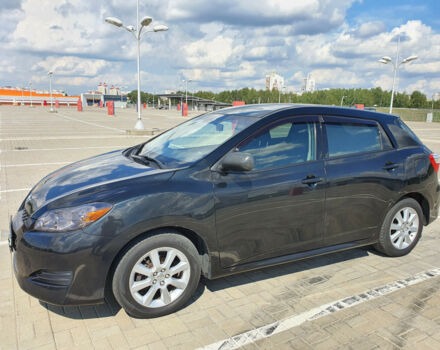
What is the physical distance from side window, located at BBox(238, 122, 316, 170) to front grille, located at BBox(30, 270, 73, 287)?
67.1 inches

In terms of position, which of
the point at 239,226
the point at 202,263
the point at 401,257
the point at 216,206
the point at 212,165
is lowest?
the point at 401,257

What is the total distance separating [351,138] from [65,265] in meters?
2.93

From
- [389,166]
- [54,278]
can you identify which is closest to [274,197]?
[389,166]

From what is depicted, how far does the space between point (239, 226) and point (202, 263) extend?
452mm

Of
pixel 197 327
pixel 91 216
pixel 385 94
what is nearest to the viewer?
pixel 91 216

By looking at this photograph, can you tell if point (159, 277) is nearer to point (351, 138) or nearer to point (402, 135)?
point (351, 138)

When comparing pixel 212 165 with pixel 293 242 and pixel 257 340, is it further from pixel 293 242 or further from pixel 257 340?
pixel 257 340

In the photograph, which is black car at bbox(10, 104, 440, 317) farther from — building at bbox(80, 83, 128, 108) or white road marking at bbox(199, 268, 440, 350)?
building at bbox(80, 83, 128, 108)

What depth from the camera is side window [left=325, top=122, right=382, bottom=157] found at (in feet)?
12.3

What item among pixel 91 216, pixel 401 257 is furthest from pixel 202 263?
pixel 401 257

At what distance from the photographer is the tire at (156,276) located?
9.23 ft

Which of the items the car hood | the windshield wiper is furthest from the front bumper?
the windshield wiper

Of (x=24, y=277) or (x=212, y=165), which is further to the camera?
(x=212, y=165)

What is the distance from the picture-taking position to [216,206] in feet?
10.0
